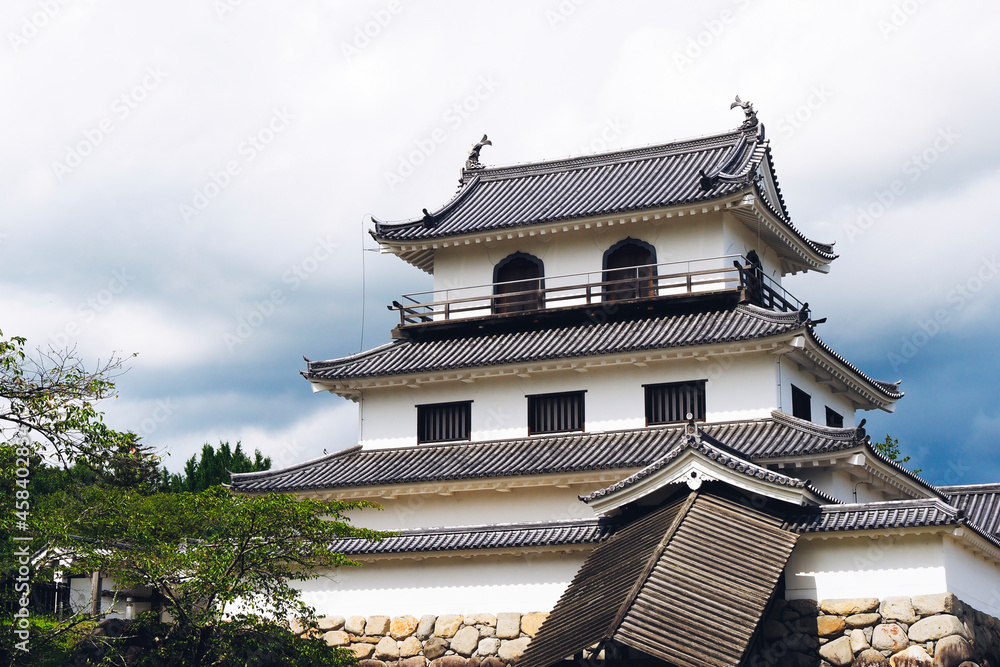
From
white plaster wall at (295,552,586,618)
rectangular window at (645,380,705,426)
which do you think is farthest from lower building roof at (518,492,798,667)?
rectangular window at (645,380,705,426)

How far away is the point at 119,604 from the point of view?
2503cm

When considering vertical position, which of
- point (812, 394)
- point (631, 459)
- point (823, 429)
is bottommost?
point (631, 459)

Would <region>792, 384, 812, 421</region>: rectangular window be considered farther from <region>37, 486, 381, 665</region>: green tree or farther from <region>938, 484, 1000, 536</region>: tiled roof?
<region>37, 486, 381, 665</region>: green tree

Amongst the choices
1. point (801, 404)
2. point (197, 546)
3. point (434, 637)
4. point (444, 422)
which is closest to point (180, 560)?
point (197, 546)

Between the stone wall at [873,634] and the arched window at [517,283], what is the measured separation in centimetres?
1198

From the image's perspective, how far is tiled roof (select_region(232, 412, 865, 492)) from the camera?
2334 cm

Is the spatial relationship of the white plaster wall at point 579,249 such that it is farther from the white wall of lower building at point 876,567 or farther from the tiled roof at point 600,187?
the white wall of lower building at point 876,567

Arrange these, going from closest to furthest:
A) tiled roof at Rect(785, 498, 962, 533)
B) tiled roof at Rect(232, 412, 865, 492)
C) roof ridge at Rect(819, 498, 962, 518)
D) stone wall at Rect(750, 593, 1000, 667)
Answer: stone wall at Rect(750, 593, 1000, 667)
tiled roof at Rect(785, 498, 962, 533)
roof ridge at Rect(819, 498, 962, 518)
tiled roof at Rect(232, 412, 865, 492)

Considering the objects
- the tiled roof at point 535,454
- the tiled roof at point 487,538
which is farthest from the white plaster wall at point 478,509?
the tiled roof at point 487,538

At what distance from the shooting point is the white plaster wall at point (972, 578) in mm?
18906

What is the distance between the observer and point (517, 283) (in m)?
29.5

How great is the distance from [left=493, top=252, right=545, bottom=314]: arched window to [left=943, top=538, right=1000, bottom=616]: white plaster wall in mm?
12292

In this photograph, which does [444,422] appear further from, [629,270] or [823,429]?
[823,429]

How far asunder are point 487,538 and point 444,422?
6.63m
